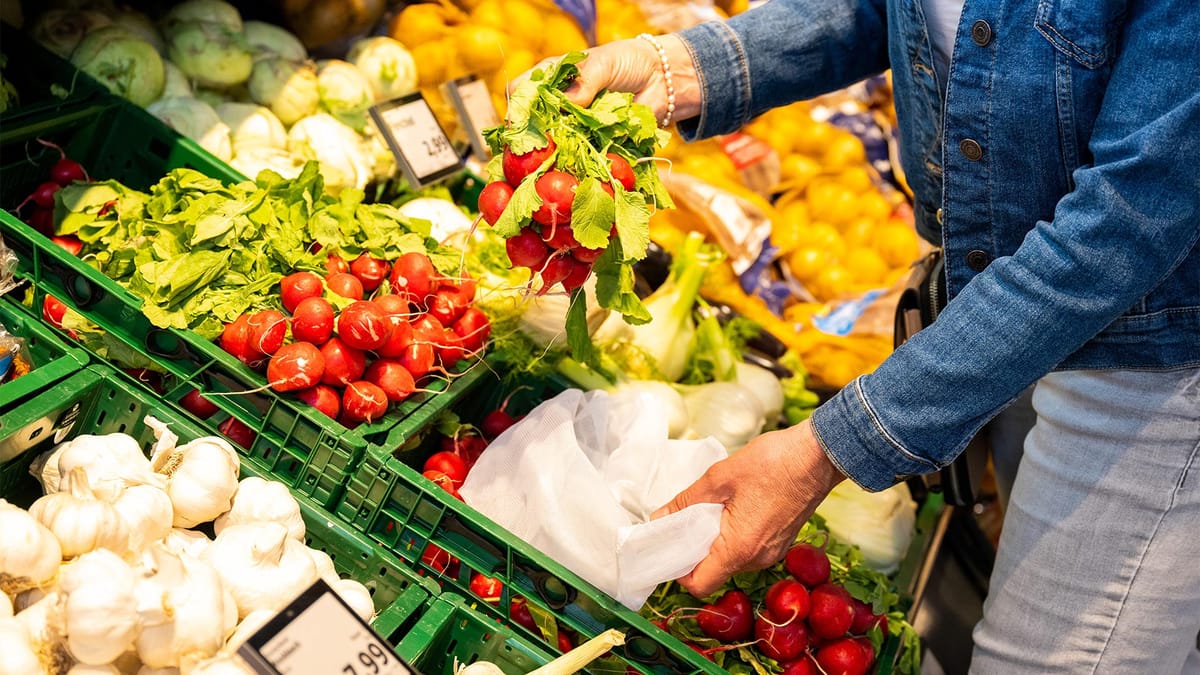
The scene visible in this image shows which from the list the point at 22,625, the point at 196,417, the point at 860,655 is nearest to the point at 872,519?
the point at 860,655

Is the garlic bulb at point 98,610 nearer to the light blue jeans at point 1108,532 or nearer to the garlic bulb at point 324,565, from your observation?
the garlic bulb at point 324,565

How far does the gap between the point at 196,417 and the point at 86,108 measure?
3.36 ft

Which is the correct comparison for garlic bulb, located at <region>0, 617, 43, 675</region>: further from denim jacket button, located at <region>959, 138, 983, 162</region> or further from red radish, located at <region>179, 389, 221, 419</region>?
denim jacket button, located at <region>959, 138, 983, 162</region>

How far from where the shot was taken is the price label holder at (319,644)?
1237 millimetres

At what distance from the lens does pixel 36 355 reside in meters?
1.90

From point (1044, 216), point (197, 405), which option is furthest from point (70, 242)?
point (1044, 216)

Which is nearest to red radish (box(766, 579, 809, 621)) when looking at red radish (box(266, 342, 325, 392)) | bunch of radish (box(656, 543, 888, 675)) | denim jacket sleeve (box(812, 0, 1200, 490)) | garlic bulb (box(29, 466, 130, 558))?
bunch of radish (box(656, 543, 888, 675))

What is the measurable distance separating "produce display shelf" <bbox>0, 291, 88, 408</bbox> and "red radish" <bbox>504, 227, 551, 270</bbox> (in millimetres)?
788

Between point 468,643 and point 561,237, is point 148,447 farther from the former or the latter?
point 561,237

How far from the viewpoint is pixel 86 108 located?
Answer: 248 centimetres

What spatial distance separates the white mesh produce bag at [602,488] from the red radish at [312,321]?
0.42 meters

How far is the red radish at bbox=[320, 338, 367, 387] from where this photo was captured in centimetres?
196

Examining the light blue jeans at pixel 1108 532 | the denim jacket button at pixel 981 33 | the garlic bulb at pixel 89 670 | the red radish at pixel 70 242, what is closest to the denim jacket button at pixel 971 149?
the denim jacket button at pixel 981 33

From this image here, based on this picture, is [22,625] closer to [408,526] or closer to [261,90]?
[408,526]
